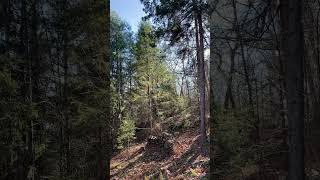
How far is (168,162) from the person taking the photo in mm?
6488

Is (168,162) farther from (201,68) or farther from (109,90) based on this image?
(109,90)

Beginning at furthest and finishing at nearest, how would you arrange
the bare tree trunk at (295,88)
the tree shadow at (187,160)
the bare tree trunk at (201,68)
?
1. the tree shadow at (187,160)
2. the bare tree trunk at (201,68)
3. the bare tree trunk at (295,88)

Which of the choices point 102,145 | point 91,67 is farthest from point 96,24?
point 102,145

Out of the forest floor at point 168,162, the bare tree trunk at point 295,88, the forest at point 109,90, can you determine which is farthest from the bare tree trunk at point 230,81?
the forest floor at point 168,162

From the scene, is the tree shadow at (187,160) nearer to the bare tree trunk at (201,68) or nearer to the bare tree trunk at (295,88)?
the bare tree trunk at (201,68)

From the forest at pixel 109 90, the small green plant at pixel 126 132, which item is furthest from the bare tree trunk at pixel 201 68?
the forest at pixel 109 90

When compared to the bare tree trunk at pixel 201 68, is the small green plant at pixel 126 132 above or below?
below

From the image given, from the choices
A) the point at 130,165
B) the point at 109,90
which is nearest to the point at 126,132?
the point at 130,165

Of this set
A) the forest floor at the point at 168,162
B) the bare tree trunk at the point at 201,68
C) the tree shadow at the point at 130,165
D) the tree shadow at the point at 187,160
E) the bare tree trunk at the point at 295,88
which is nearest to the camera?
the bare tree trunk at the point at 295,88

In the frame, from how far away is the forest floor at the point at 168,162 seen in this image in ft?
18.1

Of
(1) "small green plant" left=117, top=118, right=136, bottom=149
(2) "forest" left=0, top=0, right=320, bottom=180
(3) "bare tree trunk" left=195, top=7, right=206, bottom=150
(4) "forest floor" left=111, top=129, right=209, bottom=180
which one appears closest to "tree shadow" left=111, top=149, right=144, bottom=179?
(4) "forest floor" left=111, top=129, right=209, bottom=180

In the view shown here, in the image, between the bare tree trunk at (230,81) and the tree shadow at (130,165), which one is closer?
the bare tree trunk at (230,81)

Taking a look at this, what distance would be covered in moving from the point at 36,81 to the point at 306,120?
2.20 m

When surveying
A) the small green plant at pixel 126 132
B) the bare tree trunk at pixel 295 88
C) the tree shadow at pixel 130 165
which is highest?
the bare tree trunk at pixel 295 88
